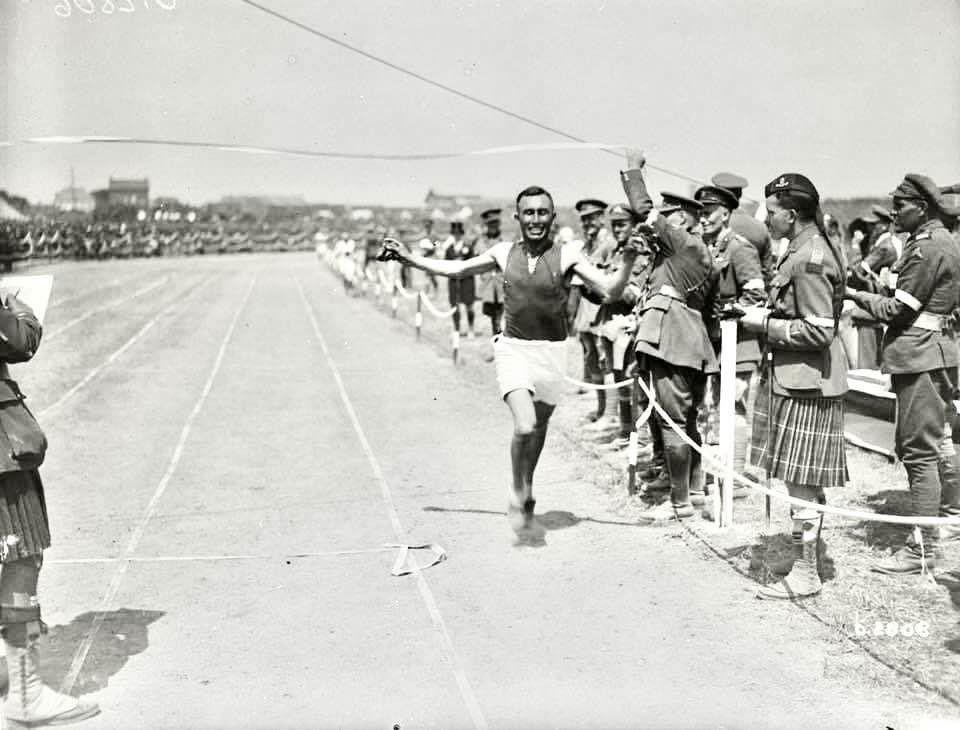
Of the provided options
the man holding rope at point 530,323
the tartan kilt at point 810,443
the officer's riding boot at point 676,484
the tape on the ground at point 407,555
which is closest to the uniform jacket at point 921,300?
the tartan kilt at point 810,443

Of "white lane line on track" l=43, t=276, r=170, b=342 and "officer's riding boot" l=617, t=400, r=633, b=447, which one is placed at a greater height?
"officer's riding boot" l=617, t=400, r=633, b=447

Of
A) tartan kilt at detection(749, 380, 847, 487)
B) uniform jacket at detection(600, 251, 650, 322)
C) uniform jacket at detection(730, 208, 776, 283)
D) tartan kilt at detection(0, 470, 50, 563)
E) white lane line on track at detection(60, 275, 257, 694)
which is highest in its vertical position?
uniform jacket at detection(730, 208, 776, 283)

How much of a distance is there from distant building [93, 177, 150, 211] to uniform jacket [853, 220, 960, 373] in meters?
76.2

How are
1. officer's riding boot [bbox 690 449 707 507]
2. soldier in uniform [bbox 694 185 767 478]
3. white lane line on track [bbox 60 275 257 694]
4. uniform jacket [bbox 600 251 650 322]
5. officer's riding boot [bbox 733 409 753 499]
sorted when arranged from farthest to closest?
uniform jacket [bbox 600 251 650 322], officer's riding boot [bbox 733 409 753 499], officer's riding boot [bbox 690 449 707 507], soldier in uniform [bbox 694 185 767 478], white lane line on track [bbox 60 275 257 694]

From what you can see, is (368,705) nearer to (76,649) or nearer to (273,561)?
(76,649)

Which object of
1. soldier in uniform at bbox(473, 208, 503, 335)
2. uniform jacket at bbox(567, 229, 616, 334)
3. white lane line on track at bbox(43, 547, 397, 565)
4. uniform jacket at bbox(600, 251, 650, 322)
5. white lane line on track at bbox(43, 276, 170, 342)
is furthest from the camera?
white lane line on track at bbox(43, 276, 170, 342)

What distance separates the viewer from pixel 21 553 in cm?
438

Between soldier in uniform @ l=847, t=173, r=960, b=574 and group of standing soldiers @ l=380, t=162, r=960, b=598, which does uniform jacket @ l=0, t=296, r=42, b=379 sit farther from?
soldier in uniform @ l=847, t=173, r=960, b=574

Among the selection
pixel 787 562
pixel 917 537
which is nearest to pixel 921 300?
pixel 917 537

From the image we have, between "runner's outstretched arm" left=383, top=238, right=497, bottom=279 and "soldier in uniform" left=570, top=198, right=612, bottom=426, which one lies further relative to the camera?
"soldier in uniform" left=570, top=198, right=612, bottom=426

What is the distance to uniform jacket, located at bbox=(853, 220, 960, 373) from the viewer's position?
596cm

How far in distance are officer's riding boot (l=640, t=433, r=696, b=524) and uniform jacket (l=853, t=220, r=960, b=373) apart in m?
1.52

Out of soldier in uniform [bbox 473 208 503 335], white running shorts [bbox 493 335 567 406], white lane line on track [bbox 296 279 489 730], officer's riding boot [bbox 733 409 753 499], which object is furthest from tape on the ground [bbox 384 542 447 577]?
soldier in uniform [bbox 473 208 503 335]

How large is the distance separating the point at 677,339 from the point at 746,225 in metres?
1.67
